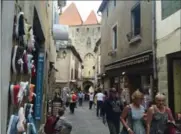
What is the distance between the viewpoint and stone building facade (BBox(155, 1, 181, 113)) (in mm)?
9125

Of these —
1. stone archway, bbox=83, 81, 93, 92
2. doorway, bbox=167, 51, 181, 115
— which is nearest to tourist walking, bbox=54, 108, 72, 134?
doorway, bbox=167, 51, 181, 115

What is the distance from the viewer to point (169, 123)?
4.68 meters

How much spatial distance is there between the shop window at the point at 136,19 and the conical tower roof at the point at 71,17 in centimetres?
5913

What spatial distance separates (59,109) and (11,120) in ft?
4.14

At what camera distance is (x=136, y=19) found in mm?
14383

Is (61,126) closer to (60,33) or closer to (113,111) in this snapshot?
(113,111)

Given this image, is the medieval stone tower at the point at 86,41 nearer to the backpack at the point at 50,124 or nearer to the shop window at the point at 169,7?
the shop window at the point at 169,7

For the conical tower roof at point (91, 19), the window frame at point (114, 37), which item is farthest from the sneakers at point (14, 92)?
the conical tower roof at point (91, 19)

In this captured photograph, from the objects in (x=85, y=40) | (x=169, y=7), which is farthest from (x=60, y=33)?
(x=85, y=40)

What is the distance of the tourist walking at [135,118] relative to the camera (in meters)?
4.75

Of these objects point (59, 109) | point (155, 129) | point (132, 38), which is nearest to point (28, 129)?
point (59, 109)

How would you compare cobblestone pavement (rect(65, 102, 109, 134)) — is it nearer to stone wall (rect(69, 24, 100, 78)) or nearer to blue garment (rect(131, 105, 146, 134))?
blue garment (rect(131, 105, 146, 134))

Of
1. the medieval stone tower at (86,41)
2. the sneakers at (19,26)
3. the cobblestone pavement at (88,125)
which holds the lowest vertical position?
the cobblestone pavement at (88,125)

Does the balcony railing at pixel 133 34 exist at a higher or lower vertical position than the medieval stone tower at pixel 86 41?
lower
